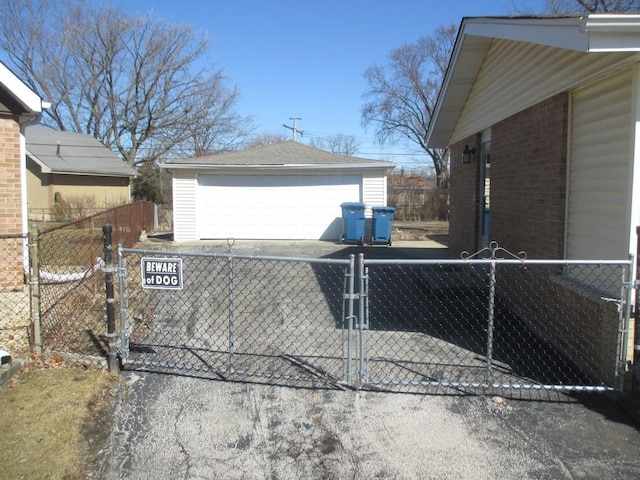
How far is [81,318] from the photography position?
6.58 metres

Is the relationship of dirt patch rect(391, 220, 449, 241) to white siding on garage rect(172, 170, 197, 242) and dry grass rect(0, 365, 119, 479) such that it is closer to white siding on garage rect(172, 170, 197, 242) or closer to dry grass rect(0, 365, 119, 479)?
white siding on garage rect(172, 170, 197, 242)

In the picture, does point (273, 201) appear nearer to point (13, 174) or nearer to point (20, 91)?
point (13, 174)

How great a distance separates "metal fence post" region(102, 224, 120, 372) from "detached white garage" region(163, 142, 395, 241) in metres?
12.5

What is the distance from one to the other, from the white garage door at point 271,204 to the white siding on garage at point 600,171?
1182 centimetres

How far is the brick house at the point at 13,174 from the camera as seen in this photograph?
8.14m

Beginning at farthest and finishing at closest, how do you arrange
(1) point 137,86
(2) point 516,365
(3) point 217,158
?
(1) point 137,86, (3) point 217,158, (2) point 516,365

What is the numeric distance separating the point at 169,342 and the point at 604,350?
14.1 ft

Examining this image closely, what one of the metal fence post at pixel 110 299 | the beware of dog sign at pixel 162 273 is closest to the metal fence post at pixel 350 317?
the beware of dog sign at pixel 162 273

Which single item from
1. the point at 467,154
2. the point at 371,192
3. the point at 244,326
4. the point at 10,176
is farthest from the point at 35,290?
the point at 371,192

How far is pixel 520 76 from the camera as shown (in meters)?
7.28

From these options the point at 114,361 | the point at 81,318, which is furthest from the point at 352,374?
the point at 81,318

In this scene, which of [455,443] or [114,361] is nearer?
[455,443]

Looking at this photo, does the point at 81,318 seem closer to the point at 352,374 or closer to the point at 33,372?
the point at 33,372

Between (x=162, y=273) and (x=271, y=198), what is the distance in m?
12.7
